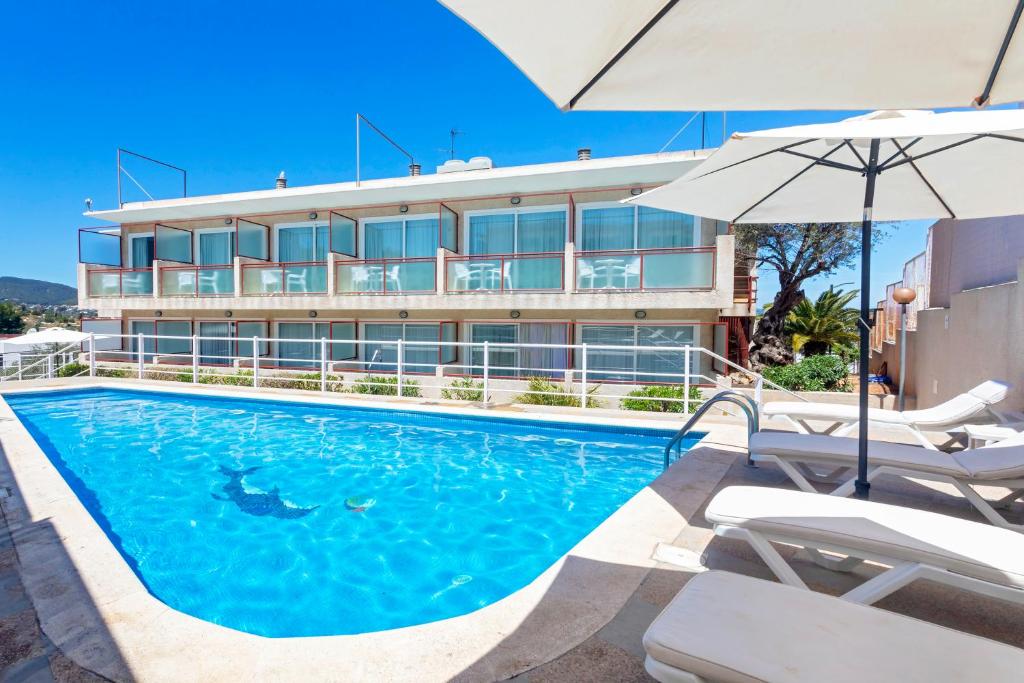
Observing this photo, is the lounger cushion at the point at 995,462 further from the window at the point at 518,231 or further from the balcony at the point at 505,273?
the window at the point at 518,231

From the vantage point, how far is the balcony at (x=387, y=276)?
14.1 m

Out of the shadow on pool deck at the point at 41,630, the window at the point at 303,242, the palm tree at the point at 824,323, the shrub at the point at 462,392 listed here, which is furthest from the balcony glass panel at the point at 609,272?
the shadow on pool deck at the point at 41,630

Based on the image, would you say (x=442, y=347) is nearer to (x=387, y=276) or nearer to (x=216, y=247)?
(x=387, y=276)

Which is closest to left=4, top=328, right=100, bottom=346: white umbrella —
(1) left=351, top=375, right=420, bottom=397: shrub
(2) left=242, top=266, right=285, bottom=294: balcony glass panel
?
(2) left=242, top=266, right=285, bottom=294: balcony glass panel

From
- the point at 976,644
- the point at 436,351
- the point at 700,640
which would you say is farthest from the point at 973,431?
the point at 436,351

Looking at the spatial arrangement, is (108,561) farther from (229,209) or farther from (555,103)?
(229,209)

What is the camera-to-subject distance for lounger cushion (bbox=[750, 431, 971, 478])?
12.3ft

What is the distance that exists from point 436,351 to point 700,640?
14033 mm

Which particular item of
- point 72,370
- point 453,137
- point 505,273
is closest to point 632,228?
point 505,273

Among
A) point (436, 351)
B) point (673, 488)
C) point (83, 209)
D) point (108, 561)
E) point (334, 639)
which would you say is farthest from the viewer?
point (83, 209)

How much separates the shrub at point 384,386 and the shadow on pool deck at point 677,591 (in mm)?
9195

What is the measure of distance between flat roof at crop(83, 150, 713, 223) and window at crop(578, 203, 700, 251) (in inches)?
35.4

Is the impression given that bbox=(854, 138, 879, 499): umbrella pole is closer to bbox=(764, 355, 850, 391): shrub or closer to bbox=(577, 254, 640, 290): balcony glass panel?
bbox=(577, 254, 640, 290): balcony glass panel

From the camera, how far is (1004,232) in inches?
301
